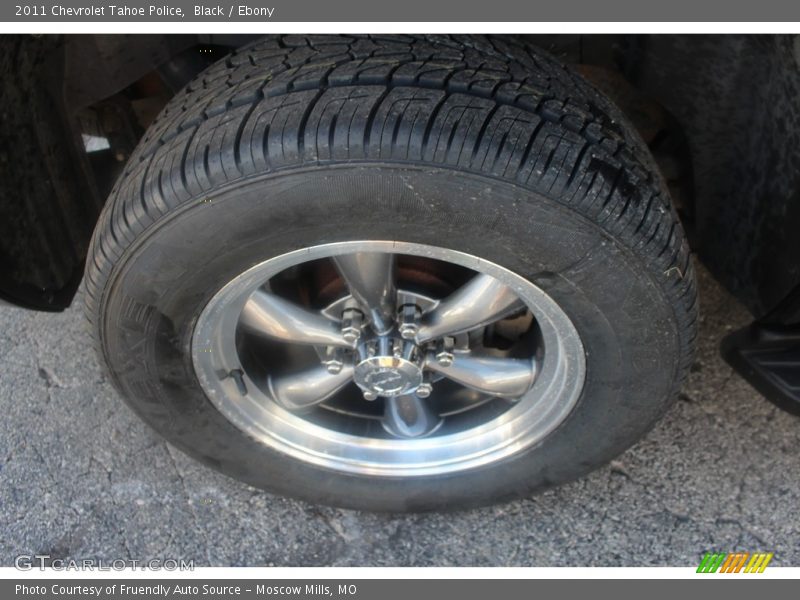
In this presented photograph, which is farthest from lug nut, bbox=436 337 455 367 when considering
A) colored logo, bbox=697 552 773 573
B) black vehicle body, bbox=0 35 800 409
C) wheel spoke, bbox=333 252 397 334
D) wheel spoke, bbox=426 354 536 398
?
colored logo, bbox=697 552 773 573

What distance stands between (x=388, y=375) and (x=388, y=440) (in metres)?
0.26

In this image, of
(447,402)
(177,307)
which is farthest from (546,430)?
(177,307)

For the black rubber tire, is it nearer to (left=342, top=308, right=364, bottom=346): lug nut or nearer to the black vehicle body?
the black vehicle body

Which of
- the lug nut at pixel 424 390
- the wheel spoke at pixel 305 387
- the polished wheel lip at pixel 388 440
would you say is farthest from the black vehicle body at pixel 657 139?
the lug nut at pixel 424 390

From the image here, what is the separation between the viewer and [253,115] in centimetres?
157

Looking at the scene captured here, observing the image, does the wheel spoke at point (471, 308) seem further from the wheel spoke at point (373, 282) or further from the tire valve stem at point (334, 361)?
the tire valve stem at point (334, 361)

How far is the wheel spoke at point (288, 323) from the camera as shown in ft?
6.44

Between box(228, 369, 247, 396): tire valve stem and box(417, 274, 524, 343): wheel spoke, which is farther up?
box(417, 274, 524, 343): wheel spoke

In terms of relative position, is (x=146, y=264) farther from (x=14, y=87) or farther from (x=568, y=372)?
(x=568, y=372)

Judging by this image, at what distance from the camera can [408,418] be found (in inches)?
85.7

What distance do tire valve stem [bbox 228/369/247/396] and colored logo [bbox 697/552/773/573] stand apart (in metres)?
1.29

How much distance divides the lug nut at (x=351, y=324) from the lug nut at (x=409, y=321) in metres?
0.10

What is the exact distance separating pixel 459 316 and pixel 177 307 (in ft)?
2.11

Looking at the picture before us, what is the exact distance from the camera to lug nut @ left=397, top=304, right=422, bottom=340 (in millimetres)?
1946
